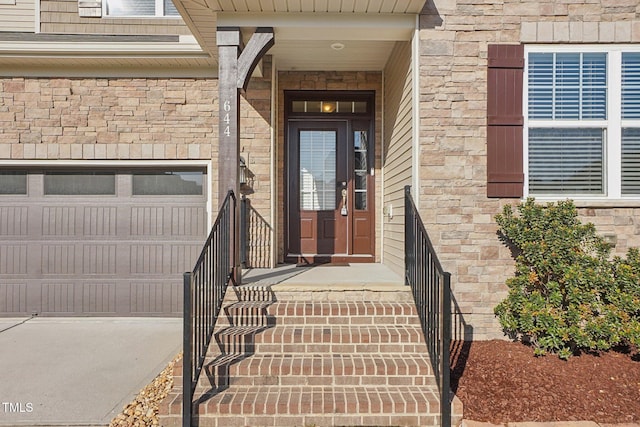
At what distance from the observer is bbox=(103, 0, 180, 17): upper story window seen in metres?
4.96

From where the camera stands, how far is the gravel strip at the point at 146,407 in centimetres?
268

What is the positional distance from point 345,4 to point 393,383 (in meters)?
3.22

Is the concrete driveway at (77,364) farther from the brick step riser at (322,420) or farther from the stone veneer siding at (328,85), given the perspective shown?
the stone veneer siding at (328,85)

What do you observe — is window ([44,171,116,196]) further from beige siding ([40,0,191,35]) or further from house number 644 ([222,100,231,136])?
house number 644 ([222,100,231,136])

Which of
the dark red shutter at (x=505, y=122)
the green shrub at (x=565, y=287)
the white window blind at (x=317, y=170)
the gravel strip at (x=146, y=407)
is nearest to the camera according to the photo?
the gravel strip at (x=146, y=407)

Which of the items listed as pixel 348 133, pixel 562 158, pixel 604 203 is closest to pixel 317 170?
pixel 348 133

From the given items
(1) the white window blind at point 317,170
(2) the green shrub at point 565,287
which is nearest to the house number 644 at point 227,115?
(1) the white window blind at point 317,170

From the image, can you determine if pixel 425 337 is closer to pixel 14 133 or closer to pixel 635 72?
pixel 635 72

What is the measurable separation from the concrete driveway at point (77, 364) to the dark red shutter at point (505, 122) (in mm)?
3657

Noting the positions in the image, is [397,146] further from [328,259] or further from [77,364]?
[77,364]

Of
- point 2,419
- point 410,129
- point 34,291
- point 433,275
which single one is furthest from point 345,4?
point 34,291

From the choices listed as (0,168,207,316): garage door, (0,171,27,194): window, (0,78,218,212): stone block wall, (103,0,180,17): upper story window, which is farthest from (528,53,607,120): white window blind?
(0,171,27,194): window

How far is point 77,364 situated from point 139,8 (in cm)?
431

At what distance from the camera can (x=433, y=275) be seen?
2795mm
